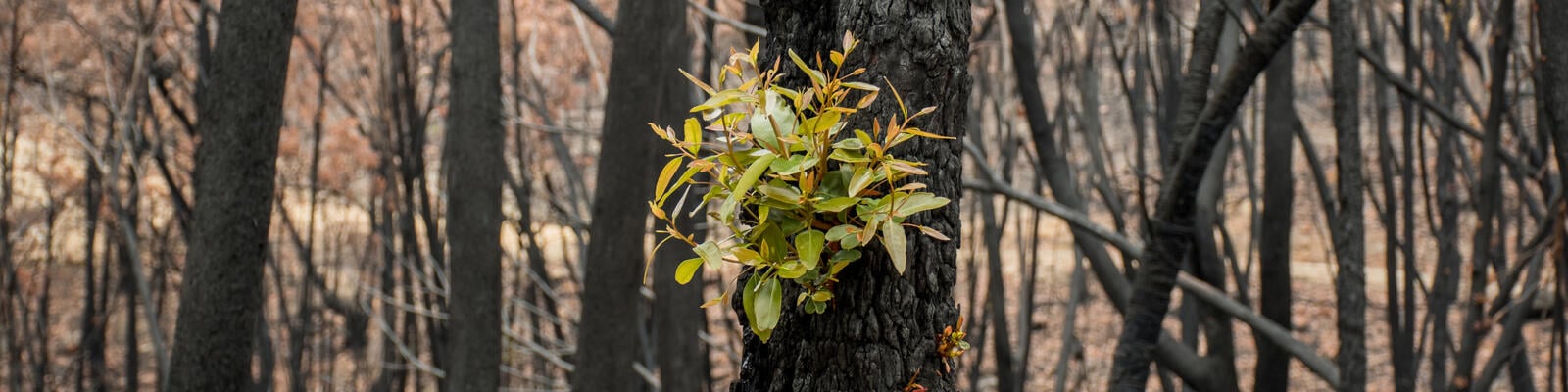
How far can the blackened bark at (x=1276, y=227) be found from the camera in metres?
4.87

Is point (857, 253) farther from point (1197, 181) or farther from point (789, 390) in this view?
point (1197, 181)

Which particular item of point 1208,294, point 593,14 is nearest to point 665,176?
point 1208,294

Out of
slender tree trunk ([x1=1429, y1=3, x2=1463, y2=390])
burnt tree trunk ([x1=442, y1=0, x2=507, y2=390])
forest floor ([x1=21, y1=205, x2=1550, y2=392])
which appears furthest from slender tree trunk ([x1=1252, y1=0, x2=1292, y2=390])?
forest floor ([x1=21, y1=205, x2=1550, y2=392])

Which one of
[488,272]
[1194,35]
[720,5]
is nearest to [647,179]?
[488,272]

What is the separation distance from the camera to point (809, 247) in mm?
1481

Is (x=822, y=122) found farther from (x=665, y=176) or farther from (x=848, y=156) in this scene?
(x=665, y=176)

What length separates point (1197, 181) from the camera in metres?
3.01

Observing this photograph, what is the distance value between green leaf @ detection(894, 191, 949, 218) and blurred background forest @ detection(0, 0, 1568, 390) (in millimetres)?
1944

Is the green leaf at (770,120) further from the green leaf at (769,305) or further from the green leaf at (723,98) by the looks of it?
the green leaf at (769,305)

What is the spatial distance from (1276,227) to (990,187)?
4.44ft

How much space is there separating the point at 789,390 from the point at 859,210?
276 millimetres

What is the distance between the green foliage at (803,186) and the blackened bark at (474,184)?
12.1ft

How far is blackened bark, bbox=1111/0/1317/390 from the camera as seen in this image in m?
2.90

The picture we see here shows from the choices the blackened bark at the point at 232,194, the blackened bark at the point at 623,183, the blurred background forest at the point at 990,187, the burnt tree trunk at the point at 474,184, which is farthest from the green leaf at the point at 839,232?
the burnt tree trunk at the point at 474,184
